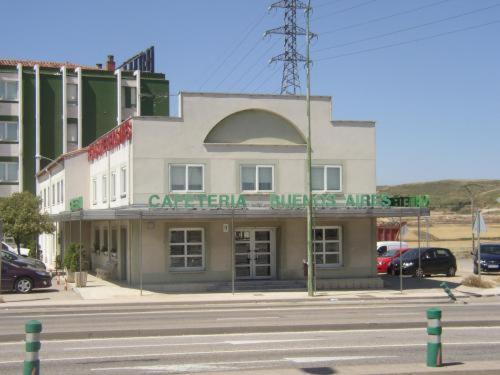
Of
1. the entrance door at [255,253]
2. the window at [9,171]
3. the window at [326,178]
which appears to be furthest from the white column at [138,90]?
the window at [326,178]

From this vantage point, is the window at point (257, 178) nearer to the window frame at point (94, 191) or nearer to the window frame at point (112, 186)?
the window frame at point (112, 186)

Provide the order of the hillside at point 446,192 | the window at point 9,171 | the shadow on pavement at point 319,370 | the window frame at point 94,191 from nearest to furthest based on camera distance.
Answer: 1. the shadow on pavement at point 319,370
2. the window frame at point 94,191
3. the window at point 9,171
4. the hillside at point 446,192

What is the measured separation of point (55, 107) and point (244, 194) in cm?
3904

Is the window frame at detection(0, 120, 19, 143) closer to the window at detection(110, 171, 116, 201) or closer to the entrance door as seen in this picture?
the window at detection(110, 171, 116, 201)

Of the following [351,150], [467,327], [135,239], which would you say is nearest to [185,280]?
[135,239]

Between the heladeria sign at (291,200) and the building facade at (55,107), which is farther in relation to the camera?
the building facade at (55,107)

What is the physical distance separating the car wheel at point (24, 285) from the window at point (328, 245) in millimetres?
10980

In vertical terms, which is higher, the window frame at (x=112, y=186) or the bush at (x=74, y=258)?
the window frame at (x=112, y=186)

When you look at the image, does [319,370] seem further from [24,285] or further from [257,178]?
[24,285]

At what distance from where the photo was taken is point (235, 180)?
96.5 ft

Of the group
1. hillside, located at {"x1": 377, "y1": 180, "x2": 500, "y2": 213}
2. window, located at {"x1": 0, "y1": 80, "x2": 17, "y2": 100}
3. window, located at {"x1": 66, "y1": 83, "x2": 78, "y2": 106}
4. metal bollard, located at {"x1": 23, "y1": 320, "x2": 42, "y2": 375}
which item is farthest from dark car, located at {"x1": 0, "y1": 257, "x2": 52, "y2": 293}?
hillside, located at {"x1": 377, "y1": 180, "x2": 500, "y2": 213}

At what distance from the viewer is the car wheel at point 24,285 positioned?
92.4 ft

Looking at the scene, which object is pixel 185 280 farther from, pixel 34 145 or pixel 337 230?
pixel 34 145

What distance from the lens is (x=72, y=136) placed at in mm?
64875
